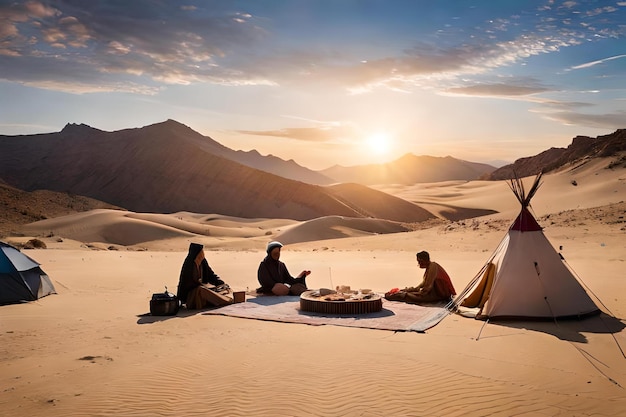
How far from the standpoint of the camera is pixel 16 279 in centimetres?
1282

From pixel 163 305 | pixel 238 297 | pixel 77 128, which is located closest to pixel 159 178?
pixel 77 128

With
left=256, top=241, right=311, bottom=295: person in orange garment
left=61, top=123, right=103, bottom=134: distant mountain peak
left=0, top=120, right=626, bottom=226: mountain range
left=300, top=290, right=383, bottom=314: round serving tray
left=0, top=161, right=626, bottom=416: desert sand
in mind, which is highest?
left=61, top=123, right=103, bottom=134: distant mountain peak

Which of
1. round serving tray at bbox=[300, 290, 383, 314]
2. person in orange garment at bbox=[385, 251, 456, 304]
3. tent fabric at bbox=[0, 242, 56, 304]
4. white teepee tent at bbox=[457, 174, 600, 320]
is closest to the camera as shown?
white teepee tent at bbox=[457, 174, 600, 320]

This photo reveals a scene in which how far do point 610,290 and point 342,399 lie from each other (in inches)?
380

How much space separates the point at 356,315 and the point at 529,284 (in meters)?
3.30

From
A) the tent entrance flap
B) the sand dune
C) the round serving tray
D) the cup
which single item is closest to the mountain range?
the sand dune

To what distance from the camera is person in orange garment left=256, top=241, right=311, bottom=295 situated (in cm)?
1304

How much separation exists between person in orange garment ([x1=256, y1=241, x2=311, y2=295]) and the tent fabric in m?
5.37

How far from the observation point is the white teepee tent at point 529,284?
33.3 ft

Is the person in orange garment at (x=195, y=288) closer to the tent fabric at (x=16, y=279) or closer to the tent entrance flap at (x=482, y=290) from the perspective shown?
the tent fabric at (x=16, y=279)

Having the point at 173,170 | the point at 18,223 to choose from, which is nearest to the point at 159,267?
the point at 18,223

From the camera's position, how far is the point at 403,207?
72.8m

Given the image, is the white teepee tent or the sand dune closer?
the white teepee tent

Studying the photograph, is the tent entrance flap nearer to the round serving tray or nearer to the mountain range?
the round serving tray
